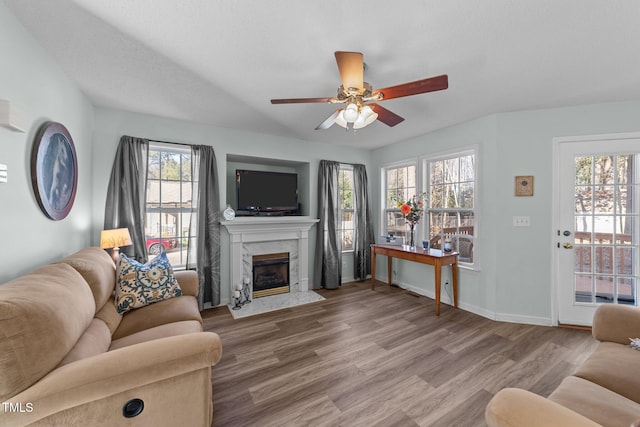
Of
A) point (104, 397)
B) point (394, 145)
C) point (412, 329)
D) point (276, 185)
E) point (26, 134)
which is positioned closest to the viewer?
point (104, 397)

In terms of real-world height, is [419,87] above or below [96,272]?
above

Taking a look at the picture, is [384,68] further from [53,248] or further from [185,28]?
[53,248]

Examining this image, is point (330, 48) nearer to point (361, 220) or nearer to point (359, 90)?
point (359, 90)

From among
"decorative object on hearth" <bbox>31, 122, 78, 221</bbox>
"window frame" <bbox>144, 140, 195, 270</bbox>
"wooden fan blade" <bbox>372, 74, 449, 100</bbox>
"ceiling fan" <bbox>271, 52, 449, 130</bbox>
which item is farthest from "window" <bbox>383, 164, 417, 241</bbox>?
"decorative object on hearth" <bbox>31, 122, 78, 221</bbox>

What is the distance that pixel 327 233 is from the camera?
423 centimetres

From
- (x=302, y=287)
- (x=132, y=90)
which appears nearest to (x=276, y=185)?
(x=302, y=287)

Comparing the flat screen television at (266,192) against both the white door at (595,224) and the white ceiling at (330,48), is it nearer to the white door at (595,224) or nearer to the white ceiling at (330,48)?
the white ceiling at (330,48)

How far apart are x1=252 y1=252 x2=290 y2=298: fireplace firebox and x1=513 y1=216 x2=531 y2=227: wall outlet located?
10.1ft

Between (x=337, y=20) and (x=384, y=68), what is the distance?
2.09 ft

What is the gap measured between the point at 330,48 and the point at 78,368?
2222mm

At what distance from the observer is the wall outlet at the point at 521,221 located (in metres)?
2.90

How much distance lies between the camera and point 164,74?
2162 millimetres

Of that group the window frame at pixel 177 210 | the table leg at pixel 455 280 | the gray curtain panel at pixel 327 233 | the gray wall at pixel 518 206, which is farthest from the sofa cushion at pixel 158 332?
the gray wall at pixel 518 206

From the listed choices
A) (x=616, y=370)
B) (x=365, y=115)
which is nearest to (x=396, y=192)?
(x=365, y=115)
